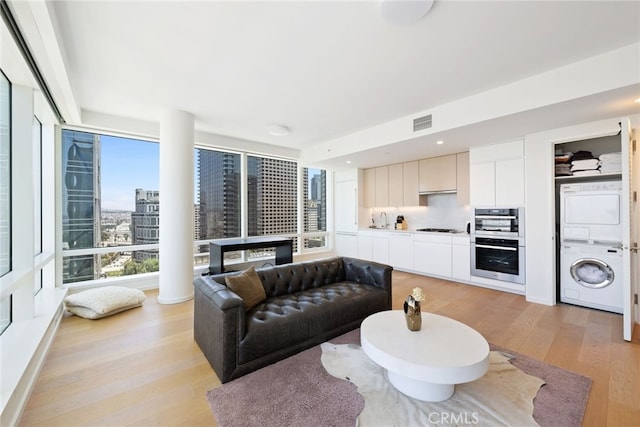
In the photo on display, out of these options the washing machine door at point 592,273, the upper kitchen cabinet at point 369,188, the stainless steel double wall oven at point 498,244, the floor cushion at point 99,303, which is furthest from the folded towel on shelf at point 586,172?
the floor cushion at point 99,303

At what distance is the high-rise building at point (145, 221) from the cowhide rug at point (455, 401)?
378 centimetres

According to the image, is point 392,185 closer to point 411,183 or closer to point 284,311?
point 411,183

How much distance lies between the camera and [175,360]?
2.30 metres

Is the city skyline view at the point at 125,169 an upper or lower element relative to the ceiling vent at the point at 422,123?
lower

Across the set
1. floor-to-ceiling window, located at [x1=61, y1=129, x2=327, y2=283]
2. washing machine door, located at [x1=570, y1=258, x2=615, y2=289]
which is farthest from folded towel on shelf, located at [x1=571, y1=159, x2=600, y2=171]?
floor-to-ceiling window, located at [x1=61, y1=129, x2=327, y2=283]

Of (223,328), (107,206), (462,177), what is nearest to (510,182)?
(462,177)

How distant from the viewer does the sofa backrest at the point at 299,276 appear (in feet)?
9.55

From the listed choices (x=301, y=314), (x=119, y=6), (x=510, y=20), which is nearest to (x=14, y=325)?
(x=301, y=314)

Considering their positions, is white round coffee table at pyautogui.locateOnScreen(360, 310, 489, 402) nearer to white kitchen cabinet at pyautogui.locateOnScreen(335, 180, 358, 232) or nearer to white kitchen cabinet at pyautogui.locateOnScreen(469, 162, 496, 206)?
white kitchen cabinet at pyautogui.locateOnScreen(469, 162, 496, 206)

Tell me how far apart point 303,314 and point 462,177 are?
3943 mm

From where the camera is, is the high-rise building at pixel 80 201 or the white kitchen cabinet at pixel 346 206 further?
the white kitchen cabinet at pixel 346 206

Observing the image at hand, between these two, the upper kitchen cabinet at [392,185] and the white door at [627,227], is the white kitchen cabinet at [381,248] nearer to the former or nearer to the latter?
the upper kitchen cabinet at [392,185]

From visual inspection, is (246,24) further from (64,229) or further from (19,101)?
(64,229)

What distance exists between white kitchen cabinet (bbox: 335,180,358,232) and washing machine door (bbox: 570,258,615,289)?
155 inches
